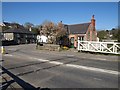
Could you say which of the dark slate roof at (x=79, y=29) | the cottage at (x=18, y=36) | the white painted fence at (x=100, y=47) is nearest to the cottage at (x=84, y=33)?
the dark slate roof at (x=79, y=29)

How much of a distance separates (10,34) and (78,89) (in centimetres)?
6315

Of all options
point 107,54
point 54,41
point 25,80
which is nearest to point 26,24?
point 54,41

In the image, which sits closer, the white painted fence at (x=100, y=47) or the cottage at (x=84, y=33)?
the white painted fence at (x=100, y=47)

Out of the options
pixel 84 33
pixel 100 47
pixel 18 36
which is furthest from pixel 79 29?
pixel 18 36

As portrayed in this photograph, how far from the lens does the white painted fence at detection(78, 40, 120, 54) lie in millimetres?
21234

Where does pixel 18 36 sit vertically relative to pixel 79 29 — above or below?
below

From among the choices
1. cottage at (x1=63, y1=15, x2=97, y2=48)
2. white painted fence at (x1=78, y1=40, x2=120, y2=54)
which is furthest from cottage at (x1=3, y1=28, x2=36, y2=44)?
white painted fence at (x1=78, y1=40, x2=120, y2=54)

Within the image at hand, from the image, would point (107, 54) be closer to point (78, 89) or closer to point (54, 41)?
point (78, 89)

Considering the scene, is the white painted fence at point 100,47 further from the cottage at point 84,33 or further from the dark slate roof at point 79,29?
the dark slate roof at point 79,29

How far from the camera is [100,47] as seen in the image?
22.8 metres

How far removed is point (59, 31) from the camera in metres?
37.8

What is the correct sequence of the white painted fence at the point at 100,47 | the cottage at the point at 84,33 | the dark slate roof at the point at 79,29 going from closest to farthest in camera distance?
1. the white painted fence at the point at 100,47
2. the cottage at the point at 84,33
3. the dark slate roof at the point at 79,29

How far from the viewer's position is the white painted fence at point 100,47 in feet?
69.7

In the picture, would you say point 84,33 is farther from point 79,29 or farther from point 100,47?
point 100,47
